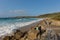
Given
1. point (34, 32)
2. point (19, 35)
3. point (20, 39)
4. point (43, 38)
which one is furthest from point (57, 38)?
point (19, 35)

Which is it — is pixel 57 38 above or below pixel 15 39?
above

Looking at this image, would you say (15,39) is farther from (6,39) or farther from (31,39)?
(31,39)

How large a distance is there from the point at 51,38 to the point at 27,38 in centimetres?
383

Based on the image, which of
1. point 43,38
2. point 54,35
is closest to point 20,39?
point 43,38

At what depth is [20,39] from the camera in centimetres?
980

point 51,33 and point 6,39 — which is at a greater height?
point 51,33

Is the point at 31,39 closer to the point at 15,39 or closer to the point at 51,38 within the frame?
the point at 15,39

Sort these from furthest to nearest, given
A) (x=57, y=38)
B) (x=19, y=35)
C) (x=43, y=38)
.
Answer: (x=19, y=35), (x=43, y=38), (x=57, y=38)

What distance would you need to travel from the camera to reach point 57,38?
5488mm

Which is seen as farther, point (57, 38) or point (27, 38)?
point (27, 38)

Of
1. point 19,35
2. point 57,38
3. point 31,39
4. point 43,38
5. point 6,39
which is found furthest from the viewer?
point 19,35

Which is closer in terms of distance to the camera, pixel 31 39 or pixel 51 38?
pixel 51 38

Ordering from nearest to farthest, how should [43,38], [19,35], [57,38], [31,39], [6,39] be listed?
1. [57,38]
2. [43,38]
3. [31,39]
4. [6,39]
5. [19,35]

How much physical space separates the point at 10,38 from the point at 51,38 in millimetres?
4787
